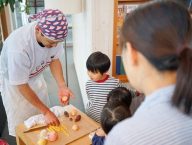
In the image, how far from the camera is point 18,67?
3.96 ft

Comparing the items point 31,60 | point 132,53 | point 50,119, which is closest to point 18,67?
point 31,60

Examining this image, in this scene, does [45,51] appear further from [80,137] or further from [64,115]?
[80,137]

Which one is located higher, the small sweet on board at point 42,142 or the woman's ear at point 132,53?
the woman's ear at point 132,53

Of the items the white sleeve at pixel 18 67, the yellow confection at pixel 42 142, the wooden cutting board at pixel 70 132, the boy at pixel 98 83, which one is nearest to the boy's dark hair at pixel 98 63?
the boy at pixel 98 83

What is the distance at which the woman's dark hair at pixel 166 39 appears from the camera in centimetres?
50

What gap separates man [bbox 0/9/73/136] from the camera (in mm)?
1163

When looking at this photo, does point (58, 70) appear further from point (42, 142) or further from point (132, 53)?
point (132, 53)

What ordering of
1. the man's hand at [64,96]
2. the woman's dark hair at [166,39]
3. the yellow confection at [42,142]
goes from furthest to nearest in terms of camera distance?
1. the man's hand at [64,96]
2. the yellow confection at [42,142]
3. the woman's dark hair at [166,39]

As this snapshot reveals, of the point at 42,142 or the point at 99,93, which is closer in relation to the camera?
the point at 42,142

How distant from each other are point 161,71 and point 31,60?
0.91 m

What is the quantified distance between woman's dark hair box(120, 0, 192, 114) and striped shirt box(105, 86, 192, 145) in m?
0.02

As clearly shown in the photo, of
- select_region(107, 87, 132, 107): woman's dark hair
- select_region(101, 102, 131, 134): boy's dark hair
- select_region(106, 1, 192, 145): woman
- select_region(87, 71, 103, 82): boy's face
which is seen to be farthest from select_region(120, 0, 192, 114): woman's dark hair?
select_region(87, 71, 103, 82): boy's face

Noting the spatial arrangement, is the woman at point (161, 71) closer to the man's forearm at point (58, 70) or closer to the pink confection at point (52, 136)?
the pink confection at point (52, 136)

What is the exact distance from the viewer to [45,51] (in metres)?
1.36
